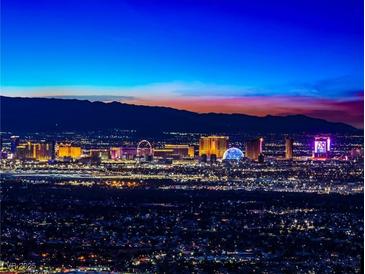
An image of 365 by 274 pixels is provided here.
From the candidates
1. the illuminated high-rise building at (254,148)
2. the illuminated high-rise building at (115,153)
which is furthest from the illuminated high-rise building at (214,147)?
the illuminated high-rise building at (115,153)

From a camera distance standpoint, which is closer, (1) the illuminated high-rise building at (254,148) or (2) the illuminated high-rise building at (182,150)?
(1) the illuminated high-rise building at (254,148)

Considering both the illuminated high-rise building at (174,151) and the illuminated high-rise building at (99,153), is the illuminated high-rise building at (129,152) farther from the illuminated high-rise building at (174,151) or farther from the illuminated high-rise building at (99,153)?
the illuminated high-rise building at (174,151)

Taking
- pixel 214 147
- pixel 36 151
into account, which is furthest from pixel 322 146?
pixel 36 151

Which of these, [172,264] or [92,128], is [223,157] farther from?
[172,264]

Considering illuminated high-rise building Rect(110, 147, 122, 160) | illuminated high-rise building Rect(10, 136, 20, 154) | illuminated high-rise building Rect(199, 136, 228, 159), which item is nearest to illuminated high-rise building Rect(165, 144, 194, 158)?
illuminated high-rise building Rect(199, 136, 228, 159)

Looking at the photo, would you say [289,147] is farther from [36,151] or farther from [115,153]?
[36,151]

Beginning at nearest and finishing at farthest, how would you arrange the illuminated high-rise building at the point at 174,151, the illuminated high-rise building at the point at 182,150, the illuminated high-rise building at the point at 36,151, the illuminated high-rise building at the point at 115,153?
the illuminated high-rise building at the point at 36,151 < the illuminated high-rise building at the point at 115,153 < the illuminated high-rise building at the point at 182,150 < the illuminated high-rise building at the point at 174,151
